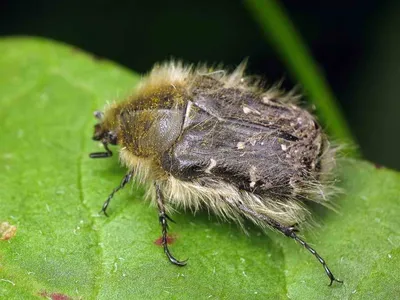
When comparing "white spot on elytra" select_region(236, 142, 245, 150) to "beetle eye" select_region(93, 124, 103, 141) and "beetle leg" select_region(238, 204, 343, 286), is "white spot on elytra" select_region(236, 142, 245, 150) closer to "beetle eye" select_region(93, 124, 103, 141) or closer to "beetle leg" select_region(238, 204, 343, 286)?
"beetle leg" select_region(238, 204, 343, 286)

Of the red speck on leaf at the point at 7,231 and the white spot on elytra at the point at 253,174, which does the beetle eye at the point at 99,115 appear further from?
the white spot on elytra at the point at 253,174

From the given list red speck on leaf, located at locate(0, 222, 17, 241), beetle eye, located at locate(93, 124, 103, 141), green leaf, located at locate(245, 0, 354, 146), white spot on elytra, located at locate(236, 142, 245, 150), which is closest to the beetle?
white spot on elytra, located at locate(236, 142, 245, 150)

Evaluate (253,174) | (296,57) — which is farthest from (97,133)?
(296,57)

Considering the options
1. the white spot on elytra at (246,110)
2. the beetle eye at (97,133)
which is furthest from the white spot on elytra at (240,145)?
the beetle eye at (97,133)

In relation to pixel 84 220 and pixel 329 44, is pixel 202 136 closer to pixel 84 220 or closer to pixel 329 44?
pixel 84 220

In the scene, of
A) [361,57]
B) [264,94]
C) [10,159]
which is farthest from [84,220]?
[361,57]

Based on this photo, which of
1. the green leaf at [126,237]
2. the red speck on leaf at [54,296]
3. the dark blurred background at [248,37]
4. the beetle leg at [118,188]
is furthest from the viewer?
the dark blurred background at [248,37]

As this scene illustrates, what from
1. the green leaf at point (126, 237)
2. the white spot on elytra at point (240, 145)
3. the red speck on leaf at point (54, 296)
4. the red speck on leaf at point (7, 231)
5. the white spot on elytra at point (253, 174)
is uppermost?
the white spot on elytra at point (240, 145)

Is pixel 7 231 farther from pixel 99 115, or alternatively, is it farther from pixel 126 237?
pixel 99 115
